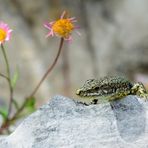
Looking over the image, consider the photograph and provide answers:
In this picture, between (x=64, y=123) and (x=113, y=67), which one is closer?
(x=64, y=123)

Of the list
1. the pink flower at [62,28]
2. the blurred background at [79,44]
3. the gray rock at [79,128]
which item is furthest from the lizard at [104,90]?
the blurred background at [79,44]

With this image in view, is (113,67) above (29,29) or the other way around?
the other way around

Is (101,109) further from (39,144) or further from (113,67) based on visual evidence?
(113,67)

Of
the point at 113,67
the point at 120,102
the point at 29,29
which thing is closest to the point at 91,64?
the point at 113,67

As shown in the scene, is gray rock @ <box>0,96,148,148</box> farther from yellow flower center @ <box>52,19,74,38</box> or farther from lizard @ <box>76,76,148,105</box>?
yellow flower center @ <box>52,19,74,38</box>

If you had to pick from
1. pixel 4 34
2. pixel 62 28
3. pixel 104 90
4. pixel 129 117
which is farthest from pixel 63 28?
pixel 129 117

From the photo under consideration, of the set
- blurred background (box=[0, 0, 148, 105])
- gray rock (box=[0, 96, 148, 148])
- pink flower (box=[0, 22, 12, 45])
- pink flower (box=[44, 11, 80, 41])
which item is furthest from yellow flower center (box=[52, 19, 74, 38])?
blurred background (box=[0, 0, 148, 105])

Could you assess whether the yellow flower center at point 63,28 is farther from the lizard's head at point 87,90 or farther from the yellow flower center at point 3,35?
the lizard's head at point 87,90
